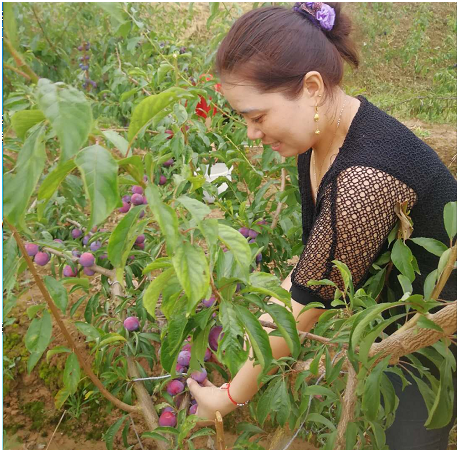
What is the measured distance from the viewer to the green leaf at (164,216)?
556 mm

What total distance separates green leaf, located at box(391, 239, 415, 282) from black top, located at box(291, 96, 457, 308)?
0.14 m

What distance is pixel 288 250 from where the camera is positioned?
1.72 metres

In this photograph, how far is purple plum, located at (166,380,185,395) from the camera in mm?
1312

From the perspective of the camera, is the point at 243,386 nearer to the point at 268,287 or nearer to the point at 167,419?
the point at 167,419

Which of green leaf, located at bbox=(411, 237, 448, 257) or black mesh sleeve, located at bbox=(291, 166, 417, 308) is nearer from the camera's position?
green leaf, located at bbox=(411, 237, 448, 257)

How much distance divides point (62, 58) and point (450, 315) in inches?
118

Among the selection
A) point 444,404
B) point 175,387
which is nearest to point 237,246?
point 444,404

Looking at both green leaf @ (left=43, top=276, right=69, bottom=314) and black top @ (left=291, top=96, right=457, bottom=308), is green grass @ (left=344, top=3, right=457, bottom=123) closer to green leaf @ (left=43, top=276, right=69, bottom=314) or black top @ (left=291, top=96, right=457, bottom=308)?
black top @ (left=291, top=96, right=457, bottom=308)

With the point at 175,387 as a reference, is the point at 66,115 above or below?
above

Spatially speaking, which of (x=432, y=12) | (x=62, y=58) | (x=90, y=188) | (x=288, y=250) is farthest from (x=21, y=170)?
(x=432, y=12)

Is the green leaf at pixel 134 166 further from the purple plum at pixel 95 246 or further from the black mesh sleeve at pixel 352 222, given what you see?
the purple plum at pixel 95 246

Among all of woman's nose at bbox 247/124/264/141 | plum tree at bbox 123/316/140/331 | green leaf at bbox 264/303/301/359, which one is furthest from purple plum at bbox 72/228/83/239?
green leaf at bbox 264/303/301/359

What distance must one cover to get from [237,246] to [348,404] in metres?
0.49

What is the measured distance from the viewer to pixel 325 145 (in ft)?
4.08
